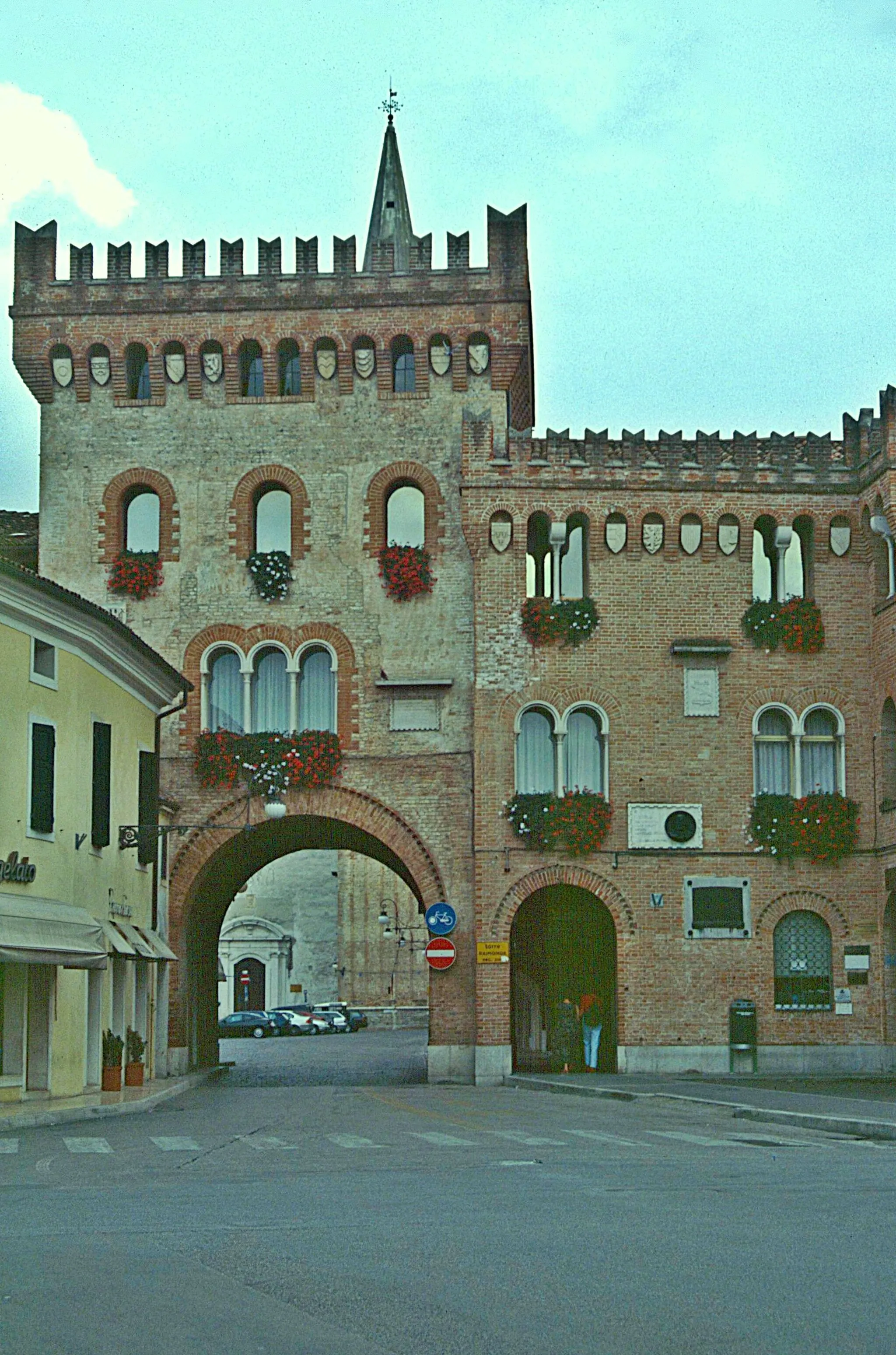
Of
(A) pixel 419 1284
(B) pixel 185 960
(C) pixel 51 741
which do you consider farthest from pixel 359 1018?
(A) pixel 419 1284

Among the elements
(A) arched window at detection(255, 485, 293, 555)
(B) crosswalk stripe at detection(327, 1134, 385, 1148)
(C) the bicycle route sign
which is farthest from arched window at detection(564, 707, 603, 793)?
(B) crosswalk stripe at detection(327, 1134, 385, 1148)

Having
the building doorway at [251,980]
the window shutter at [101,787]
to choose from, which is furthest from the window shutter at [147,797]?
the building doorway at [251,980]

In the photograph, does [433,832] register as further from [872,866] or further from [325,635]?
[872,866]

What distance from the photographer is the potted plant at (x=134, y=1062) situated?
3331 centimetres

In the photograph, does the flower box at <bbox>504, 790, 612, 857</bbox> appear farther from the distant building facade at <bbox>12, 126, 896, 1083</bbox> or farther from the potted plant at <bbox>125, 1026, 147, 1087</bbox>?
the potted plant at <bbox>125, 1026, 147, 1087</bbox>

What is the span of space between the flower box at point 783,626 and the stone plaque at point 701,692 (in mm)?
1167

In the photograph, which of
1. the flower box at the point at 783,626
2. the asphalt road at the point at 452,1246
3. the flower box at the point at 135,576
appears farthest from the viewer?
the flower box at the point at 135,576

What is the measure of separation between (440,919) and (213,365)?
1254 centimetres

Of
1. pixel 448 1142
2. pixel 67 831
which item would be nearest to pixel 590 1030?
pixel 67 831

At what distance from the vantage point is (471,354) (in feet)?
130

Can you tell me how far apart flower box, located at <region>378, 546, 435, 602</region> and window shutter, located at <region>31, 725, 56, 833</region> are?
10924 millimetres

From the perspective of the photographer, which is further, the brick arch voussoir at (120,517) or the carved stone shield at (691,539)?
the brick arch voussoir at (120,517)

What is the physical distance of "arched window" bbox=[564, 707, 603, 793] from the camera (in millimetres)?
38219

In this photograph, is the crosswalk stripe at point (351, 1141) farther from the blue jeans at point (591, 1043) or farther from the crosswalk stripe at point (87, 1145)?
the blue jeans at point (591, 1043)
